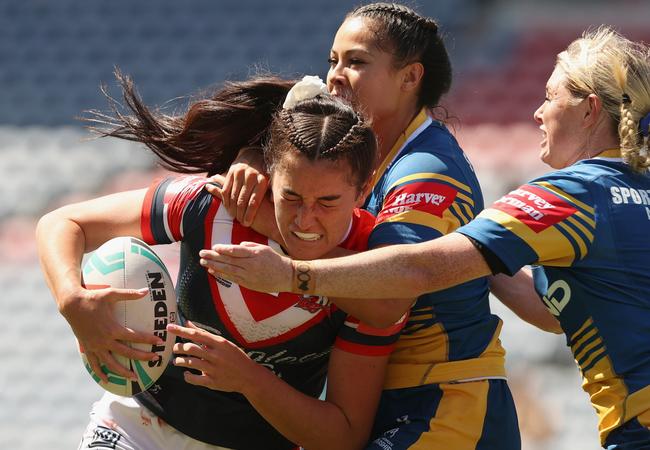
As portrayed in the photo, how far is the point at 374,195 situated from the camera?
10.0 feet

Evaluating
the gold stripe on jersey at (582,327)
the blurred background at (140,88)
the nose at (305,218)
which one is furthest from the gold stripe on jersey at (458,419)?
the blurred background at (140,88)

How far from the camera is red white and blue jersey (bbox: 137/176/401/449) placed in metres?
2.80

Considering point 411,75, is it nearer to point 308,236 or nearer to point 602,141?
point 602,141

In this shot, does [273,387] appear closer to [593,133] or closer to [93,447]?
[93,447]

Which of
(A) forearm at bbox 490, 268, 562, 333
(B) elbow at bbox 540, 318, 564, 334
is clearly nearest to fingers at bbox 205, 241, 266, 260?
(A) forearm at bbox 490, 268, 562, 333

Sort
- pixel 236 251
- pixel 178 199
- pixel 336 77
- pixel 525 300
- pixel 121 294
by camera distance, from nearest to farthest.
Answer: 1. pixel 236 251
2. pixel 121 294
3. pixel 178 199
4. pixel 336 77
5. pixel 525 300

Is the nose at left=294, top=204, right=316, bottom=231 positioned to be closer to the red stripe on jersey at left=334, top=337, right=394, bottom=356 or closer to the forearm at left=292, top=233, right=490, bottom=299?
the forearm at left=292, top=233, right=490, bottom=299

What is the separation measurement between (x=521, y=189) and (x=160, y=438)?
1.31 m

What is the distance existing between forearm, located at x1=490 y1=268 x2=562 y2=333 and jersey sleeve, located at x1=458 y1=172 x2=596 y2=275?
76cm

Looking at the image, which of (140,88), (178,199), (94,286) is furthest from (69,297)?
(140,88)

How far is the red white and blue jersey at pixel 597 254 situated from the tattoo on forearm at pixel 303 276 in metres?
0.44

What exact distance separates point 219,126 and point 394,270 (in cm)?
93

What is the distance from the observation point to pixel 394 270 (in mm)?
2467

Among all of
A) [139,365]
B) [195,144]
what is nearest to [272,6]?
[195,144]
